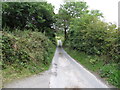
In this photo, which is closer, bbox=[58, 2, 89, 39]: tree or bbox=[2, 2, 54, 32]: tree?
bbox=[2, 2, 54, 32]: tree

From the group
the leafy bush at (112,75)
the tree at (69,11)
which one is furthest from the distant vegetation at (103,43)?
the tree at (69,11)

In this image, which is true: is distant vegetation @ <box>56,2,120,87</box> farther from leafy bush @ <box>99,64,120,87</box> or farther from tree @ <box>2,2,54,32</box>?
tree @ <box>2,2,54,32</box>

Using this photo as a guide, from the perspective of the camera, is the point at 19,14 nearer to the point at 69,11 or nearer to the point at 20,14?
the point at 20,14

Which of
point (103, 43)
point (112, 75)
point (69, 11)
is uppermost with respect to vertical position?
point (69, 11)

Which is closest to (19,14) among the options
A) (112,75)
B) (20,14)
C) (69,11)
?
(20,14)

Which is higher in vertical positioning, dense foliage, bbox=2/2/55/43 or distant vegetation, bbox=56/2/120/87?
dense foliage, bbox=2/2/55/43

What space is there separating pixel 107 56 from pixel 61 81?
429 centimetres

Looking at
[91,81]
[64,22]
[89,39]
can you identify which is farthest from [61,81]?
[64,22]

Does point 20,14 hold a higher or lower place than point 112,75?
higher

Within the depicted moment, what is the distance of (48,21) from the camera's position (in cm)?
1471

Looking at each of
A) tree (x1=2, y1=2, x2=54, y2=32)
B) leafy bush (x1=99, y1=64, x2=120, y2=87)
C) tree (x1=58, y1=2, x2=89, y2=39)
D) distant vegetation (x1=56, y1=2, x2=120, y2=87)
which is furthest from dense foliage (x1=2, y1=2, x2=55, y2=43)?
tree (x1=58, y1=2, x2=89, y2=39)

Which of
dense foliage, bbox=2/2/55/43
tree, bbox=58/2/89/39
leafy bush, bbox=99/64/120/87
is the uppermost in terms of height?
tree, bbox=58/2/89/39

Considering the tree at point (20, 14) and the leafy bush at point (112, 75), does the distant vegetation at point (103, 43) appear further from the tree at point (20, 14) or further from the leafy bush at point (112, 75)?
the tree at point (20, 14)

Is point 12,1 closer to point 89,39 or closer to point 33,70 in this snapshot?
point 33,70
